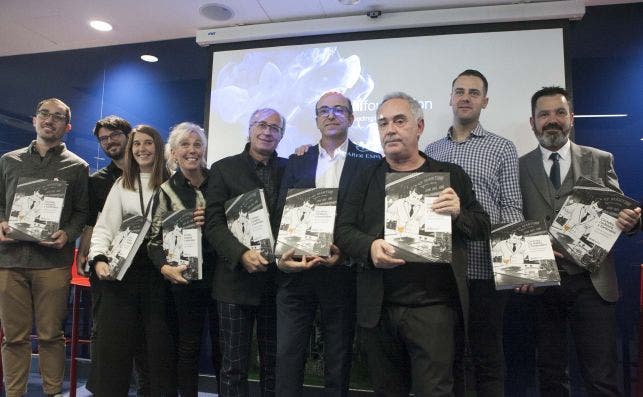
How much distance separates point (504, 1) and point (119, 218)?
3.11 metres

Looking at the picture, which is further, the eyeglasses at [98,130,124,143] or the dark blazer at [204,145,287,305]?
the eyeglasses at [98,130,124,143]

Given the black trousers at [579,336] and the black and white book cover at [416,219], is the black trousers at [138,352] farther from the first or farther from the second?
the black trousers at [579,336]

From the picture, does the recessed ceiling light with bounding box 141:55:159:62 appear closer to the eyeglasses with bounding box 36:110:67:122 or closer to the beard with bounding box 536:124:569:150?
the eyeglasses with bounding box 36:110:67:122

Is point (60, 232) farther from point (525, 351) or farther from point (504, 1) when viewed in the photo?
point (504, 1)

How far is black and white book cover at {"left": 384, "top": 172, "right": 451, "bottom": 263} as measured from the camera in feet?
5.16

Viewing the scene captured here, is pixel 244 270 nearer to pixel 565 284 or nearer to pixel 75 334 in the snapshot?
pixel 565 284

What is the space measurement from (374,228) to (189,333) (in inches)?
46.0

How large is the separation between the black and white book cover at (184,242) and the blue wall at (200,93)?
6.39 ft

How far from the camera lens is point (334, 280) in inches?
79.1

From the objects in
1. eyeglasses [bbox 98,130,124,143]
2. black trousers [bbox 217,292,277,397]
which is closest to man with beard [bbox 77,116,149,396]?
eyeglasses [bbox 98,130,124,143]

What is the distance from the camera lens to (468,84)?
2529mm

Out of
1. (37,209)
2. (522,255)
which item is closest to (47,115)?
(37,209)

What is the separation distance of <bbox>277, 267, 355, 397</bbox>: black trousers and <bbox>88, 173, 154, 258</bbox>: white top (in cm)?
99

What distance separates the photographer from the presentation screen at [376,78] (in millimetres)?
3297
